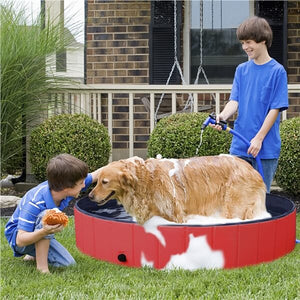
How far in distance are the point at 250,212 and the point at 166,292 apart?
1036mm

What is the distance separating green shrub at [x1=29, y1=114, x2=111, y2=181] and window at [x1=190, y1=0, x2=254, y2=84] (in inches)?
121

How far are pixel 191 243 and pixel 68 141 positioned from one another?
297cm

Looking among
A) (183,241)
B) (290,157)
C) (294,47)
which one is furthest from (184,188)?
(294,47)

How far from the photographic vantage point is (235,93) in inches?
167

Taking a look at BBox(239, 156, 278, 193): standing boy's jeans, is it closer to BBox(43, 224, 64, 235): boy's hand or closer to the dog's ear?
the dog's ear

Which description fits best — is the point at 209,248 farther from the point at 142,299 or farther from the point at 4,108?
the point at 4,108

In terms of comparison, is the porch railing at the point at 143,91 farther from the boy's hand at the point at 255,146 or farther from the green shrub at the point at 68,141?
the boy's hand at the point at 255,146

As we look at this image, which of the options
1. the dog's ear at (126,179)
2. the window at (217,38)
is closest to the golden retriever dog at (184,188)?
the dog's ear at (126,179)

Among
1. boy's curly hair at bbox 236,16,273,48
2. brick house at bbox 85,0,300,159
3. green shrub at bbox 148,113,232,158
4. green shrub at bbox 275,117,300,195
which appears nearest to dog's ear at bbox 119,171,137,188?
boy's curly hair at bbox 236,16,273,48

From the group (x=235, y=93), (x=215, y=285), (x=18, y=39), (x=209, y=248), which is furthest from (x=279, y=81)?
(x=18, y=39)

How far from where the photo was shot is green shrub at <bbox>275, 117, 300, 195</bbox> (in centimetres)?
589

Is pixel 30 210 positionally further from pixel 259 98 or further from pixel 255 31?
pixel 255 31

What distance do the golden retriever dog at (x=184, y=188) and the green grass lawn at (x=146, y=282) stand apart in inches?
16.6

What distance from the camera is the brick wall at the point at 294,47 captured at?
331 inches
